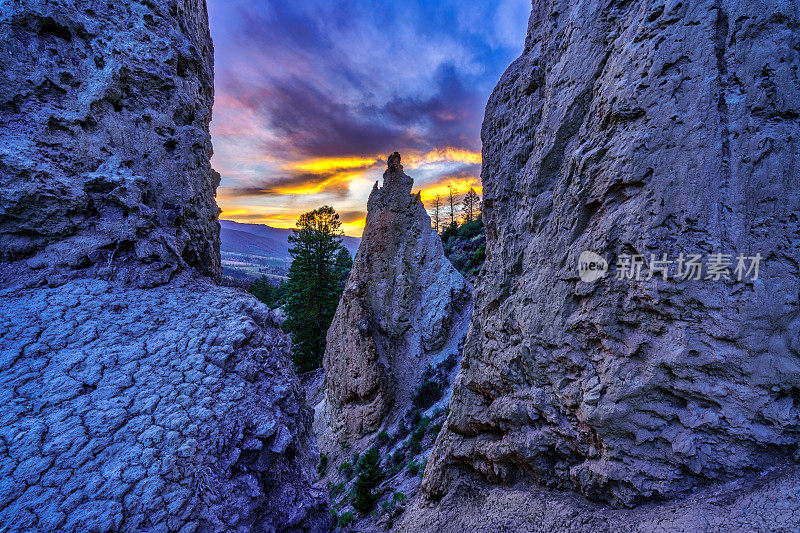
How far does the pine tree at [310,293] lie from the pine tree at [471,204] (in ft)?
107

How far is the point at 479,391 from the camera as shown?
575 centimetres

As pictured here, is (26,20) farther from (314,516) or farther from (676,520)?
(676,520)

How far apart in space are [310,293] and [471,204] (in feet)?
123

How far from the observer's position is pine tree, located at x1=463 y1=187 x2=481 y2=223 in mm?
49625

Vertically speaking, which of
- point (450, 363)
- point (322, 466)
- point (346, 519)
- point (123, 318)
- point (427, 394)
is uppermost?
point (123, 318)

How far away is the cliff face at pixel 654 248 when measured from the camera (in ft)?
9.16

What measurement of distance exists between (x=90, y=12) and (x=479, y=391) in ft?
31.4

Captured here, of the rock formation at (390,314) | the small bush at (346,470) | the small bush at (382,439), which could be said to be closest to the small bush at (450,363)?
the rock formation at (390,314)

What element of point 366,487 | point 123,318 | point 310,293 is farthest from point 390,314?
point 123,318

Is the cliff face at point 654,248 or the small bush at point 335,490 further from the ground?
the cliff face at point 654,248

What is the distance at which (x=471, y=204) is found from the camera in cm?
5094

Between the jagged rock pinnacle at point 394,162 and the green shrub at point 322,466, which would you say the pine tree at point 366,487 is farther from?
the jagged rock pinnacle at point 394,162

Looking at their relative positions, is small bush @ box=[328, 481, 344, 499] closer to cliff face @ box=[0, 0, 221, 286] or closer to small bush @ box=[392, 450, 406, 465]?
small bush @ box=[392, 450, 406, 465]

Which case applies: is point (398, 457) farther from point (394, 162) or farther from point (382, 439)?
point (394, 162)
